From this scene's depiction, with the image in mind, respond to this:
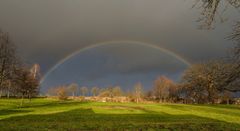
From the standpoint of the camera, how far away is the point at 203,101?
4835 inches

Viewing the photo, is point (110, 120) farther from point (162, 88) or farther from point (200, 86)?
point (162, 88)

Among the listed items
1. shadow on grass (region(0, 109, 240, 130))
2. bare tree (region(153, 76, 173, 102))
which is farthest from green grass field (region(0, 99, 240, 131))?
bare tree (region(153, 76, 173, 102))

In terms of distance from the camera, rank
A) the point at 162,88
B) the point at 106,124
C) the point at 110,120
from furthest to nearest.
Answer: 1. the point at 162,88
2. the point at 110,120
3. the point at 106,124

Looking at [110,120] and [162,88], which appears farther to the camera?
[162,88]

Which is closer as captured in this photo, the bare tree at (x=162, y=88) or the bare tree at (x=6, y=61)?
the bare tree at (x=6, y=61)

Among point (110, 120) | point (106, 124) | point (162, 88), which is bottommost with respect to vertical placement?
point (110, 120)

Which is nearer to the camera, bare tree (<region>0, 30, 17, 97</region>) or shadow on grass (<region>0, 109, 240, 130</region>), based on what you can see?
shadow on grass (<region>0, 109, 240, 130</region>)

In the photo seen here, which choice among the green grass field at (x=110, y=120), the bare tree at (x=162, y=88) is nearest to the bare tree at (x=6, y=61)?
the green grass field at (x=110, y=120)

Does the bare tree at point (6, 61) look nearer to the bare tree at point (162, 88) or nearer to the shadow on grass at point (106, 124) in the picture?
the shadow on grass at point (106, 124)

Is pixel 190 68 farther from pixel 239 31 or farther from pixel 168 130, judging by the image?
pixel 239 31

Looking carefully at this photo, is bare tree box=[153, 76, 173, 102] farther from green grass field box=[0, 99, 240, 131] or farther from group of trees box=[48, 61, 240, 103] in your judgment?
green grass field box=[0, 99, 240, 131]

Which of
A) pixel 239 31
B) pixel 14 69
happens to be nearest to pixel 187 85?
pixel 14 69

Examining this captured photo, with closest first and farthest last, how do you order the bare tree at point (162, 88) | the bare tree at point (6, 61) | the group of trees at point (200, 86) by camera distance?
the group of trees at point (200, 86) < the bare tree at point (6, 61) < the bare tree at point (162, 88)

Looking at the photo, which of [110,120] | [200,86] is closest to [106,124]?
[110,120]
